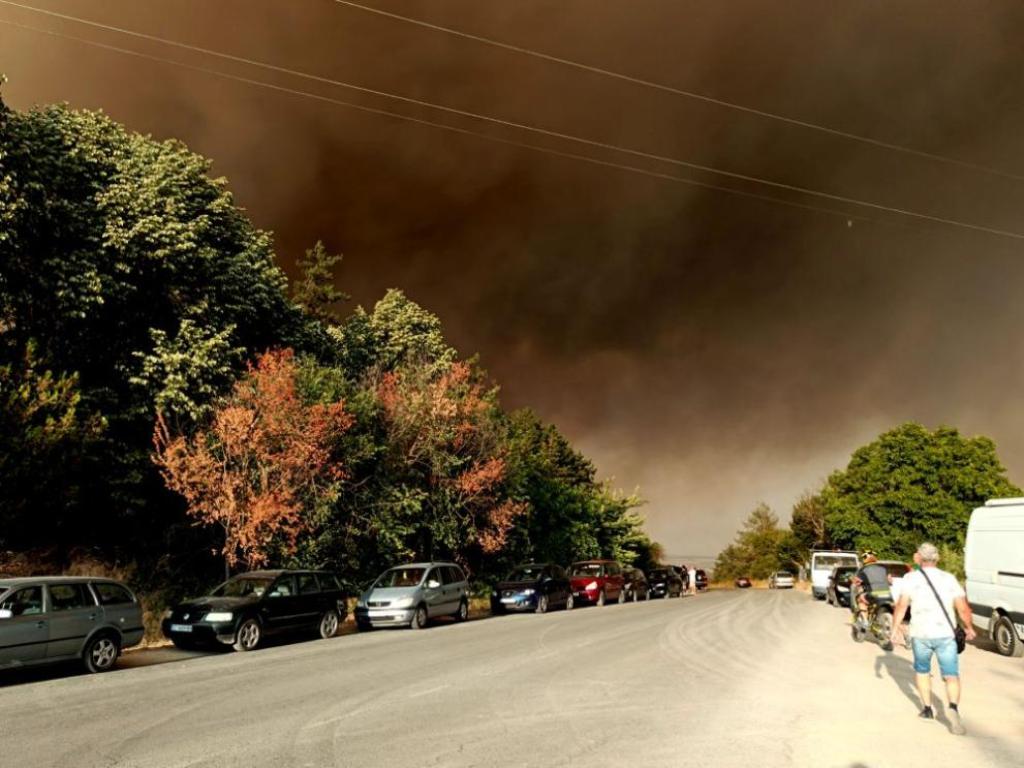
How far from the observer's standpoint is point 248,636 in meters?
16.3

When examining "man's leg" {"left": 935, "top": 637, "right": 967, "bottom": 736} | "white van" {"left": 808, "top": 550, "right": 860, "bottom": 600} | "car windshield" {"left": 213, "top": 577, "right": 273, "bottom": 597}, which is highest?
"white van" {"left": 808, "top": 550, "right": 860, "bottom": 600}

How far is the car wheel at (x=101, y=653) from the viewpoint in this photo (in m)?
13.1

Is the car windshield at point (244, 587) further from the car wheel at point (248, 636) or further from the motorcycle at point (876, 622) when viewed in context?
the motorcycle at point (876, 622)

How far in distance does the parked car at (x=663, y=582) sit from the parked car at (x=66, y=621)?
32.0 m

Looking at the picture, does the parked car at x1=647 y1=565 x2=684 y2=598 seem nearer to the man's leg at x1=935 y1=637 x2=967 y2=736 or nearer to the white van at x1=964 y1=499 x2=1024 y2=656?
the white van at x1=964 y1=499 x2=1024 y2=656

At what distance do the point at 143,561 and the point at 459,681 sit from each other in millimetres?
17327

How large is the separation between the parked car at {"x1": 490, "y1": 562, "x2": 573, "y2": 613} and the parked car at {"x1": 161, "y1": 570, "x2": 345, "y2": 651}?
30.7ft

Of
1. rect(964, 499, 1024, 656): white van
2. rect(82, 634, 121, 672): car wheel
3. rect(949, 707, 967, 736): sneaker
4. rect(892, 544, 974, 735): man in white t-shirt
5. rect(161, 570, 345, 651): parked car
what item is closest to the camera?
rect(949, 707, 967, 736): sneaker

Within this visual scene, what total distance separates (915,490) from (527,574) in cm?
4580

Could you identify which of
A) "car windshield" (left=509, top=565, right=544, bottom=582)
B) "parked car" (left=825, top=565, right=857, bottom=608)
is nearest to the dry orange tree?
"car windshield" (left=509, top=565, right=544, bottom=582)

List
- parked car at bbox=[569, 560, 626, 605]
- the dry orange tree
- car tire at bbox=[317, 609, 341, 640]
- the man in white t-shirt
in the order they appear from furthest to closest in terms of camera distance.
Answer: parked car at bbox=[569, 560, 626, 605] < the dry orange tree < car tire at bbox=[317, 609, 341, 640] < the man in white t-shirt

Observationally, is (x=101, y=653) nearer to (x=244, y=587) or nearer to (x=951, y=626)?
(x=244, y=587)

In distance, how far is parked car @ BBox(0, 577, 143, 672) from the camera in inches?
468

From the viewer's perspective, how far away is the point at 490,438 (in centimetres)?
3419
